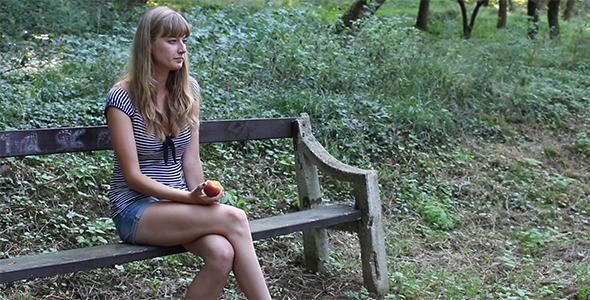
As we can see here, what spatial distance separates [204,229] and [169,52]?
0.89m

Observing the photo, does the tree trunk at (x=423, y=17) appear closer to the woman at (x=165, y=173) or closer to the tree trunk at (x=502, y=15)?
the tree trunk at (x=502, y=15)

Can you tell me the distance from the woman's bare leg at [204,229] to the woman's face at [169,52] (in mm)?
703

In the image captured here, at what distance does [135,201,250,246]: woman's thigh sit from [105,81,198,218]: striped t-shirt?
182 mm

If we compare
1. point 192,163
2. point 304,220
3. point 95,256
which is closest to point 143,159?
point 192,163

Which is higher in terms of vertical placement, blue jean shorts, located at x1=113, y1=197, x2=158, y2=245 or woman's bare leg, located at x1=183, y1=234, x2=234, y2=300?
blue jean shorts, located at x1=113, y1=197, x2=158, y2=245

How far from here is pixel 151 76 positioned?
8.94ft

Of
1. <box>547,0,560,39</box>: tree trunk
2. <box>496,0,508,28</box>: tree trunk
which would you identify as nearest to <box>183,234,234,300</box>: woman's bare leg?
<box>547,0,560,39</box>: tree trunk

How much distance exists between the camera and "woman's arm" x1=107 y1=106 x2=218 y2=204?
2.56 m

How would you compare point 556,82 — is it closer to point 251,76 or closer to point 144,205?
point 251,76

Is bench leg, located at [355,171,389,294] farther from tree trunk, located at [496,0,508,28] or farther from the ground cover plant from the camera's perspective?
tree trunk, located at [496,0,508,28]

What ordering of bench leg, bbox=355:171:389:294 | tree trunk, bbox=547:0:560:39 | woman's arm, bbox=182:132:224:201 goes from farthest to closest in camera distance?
1. tree trunk, bbox=547:0:560:39
2. bench leg, bbox=355:171:389:294
3. woman's arm, bbox=182:132:224:201

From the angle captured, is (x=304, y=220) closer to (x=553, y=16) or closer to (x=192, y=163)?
A: (x=192, y=163)

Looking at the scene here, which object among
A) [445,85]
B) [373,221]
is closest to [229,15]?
[445,85]

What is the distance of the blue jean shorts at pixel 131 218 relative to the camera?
2.60 m
